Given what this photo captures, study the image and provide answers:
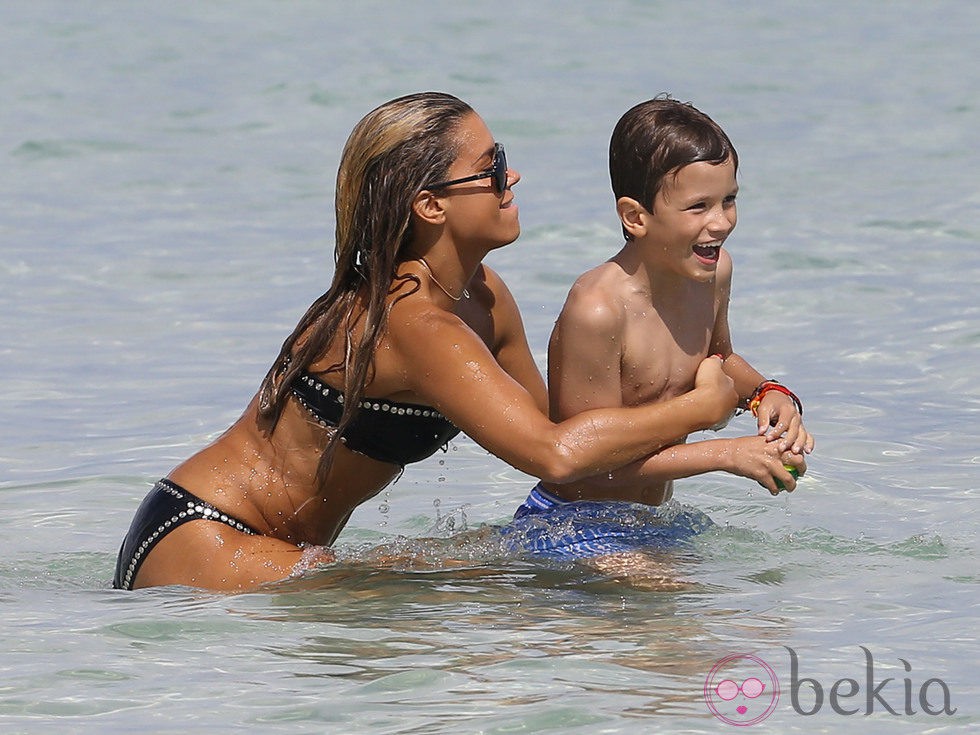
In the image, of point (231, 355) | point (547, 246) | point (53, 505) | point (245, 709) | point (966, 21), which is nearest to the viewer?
point (245, 709)

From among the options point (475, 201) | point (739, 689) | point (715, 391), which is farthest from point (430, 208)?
point (739, 689)

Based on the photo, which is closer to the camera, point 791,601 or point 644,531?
point 791,601

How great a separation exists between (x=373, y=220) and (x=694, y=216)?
0.89 metres

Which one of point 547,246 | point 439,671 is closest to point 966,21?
point 547,246

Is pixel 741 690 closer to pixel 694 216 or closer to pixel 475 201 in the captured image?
pixel 694 216

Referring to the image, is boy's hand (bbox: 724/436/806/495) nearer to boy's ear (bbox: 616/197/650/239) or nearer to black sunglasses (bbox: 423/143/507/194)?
boy's ear (bbox: 616/197/650/239)

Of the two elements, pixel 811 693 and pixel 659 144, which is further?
pixel 659 144

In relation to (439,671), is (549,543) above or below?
above

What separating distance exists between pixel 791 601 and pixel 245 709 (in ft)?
5.21

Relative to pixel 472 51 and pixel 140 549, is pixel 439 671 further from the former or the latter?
pixel 472 51

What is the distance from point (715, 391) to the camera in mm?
4645

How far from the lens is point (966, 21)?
17.1m

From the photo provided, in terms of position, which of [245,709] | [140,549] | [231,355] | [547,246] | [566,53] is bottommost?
[245,709]

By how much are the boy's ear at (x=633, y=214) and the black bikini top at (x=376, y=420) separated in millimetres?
763
